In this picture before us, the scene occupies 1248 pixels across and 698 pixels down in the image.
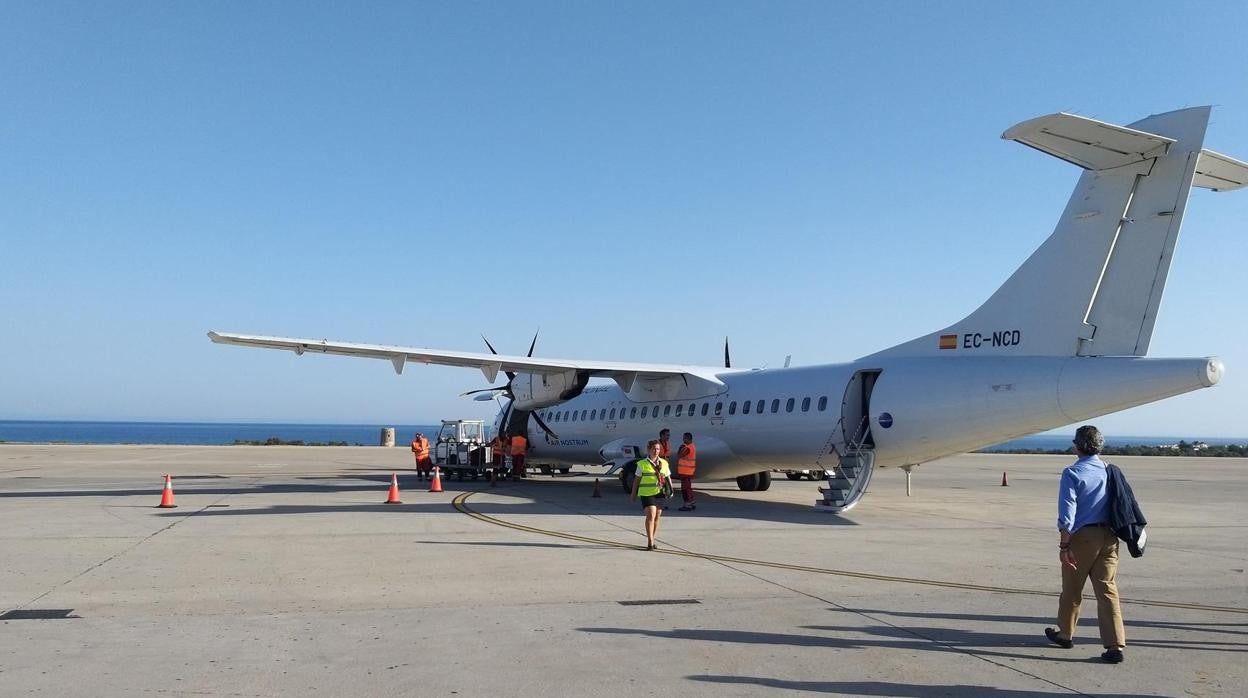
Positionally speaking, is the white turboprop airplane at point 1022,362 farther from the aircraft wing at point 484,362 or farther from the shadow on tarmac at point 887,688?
the shadow on tarmac at point 887,688

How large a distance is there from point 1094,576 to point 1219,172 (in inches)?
388

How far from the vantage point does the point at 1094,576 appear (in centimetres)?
646

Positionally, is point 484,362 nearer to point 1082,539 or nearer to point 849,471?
point 849,471

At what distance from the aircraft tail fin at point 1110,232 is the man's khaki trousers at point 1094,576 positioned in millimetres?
6794

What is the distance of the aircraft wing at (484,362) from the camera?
19500 millimetres

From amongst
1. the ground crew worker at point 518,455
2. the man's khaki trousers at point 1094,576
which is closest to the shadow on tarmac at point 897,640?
the man's khaki trousers at point 1094,576

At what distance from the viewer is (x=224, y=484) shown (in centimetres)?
2403

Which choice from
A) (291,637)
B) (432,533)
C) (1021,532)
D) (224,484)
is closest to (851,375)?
(1021,532)

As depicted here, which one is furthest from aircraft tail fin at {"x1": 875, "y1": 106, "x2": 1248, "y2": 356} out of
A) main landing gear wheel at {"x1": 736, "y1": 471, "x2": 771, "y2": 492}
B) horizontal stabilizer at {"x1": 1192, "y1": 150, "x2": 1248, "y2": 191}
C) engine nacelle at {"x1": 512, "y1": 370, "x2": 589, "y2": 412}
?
engine nacelle at {"x1": 512, "y1": 370, "x2": 589, "y2": 412}

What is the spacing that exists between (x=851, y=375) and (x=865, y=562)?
692cm

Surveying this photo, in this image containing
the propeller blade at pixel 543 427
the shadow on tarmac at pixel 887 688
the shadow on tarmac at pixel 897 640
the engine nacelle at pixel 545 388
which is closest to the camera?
the shadow on tarmac at pixel 887 688

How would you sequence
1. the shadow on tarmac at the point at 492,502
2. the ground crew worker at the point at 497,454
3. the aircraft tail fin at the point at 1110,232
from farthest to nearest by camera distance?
1. the ground crew worker at the point at 497,454
2. the shadow on tarmac at the point at 492,502
3. the aircraft tail fin at the point at 1110,232

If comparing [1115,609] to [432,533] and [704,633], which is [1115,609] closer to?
[704,633]

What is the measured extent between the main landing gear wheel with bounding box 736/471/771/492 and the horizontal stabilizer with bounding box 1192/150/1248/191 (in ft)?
39.2
